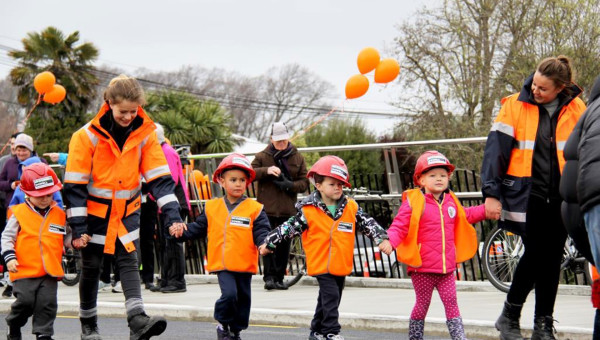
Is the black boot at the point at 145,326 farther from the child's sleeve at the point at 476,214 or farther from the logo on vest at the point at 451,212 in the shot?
the child's sleeve at the point at 476,214

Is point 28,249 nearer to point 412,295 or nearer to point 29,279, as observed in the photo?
point 29,279

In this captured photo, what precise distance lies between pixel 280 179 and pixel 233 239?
3.86m

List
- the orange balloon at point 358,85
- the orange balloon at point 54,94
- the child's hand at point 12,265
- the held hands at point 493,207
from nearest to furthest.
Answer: the held hands at point 493,207
the child's hand at point 12,265
the orange balloon at point 358,85
the orange balloon at point 54,94

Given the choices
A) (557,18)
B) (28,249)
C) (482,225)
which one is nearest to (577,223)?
(28,249)

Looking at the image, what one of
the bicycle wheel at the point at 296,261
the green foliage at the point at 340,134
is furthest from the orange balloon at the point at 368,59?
the green foliage at the point at 340,134

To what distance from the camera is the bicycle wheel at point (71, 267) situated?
43.5ft

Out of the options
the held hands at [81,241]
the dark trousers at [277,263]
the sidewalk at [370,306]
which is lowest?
the sidewalk at [370,306]

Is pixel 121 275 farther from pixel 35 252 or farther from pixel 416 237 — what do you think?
pixel 416 237

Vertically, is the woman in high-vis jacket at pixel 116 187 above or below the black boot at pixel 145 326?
above

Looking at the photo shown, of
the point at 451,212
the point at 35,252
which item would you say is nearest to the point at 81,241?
the point at 35,252

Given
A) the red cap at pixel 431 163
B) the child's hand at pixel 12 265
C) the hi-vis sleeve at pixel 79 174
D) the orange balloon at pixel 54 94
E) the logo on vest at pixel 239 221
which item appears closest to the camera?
the hi-vis sleeve at pixel 79 174

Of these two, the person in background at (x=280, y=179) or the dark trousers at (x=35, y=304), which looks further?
the person in background at (x=280, y=179)

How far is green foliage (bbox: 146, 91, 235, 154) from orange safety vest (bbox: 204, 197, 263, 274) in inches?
1303

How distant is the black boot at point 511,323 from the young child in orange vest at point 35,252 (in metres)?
3.36
